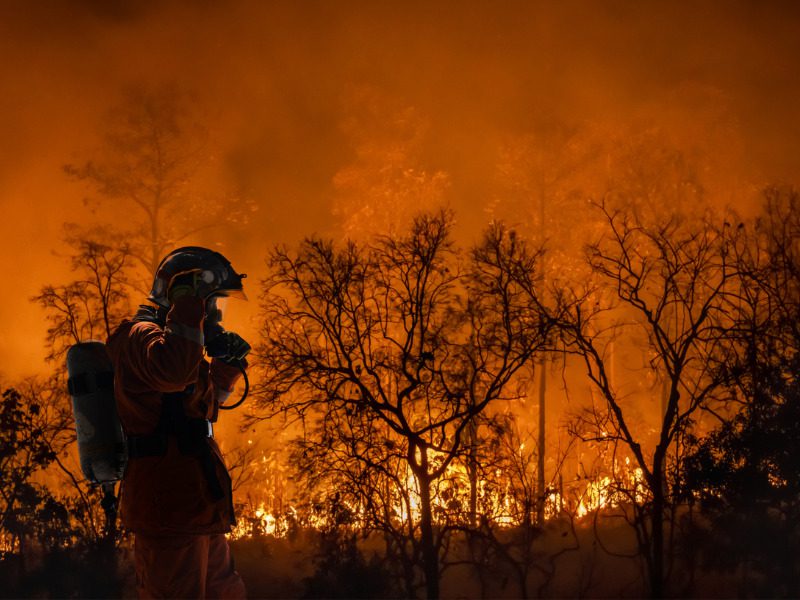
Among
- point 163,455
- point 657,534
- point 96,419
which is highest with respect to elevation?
point 96,419

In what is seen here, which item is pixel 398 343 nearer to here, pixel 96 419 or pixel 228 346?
pixel 228 346

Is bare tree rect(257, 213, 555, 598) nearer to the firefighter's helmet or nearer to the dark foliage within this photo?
the dark foliage

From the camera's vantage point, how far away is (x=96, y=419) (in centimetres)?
554

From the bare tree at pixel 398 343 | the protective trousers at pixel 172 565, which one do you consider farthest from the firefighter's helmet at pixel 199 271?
the bare tree at pixel 398 343

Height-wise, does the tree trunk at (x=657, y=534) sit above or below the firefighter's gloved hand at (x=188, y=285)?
below

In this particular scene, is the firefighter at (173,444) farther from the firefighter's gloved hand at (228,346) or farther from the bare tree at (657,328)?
the bare tree at (657,328)

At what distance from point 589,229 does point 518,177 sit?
2297 millimetres

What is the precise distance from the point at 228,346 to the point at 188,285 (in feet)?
1.56

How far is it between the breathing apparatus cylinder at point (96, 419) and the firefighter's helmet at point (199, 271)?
1.97 feet

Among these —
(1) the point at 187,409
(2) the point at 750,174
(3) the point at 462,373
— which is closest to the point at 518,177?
(2) the point at 750,174

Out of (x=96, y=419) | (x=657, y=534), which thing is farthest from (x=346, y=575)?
(x=96, y=419)

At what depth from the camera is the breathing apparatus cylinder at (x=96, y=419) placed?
18.1ft

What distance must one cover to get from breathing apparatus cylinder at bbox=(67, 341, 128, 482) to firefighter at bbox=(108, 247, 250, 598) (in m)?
0.07

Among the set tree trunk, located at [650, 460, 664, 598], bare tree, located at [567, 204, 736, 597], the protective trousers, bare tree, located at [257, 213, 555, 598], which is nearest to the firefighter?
the protective trousers
